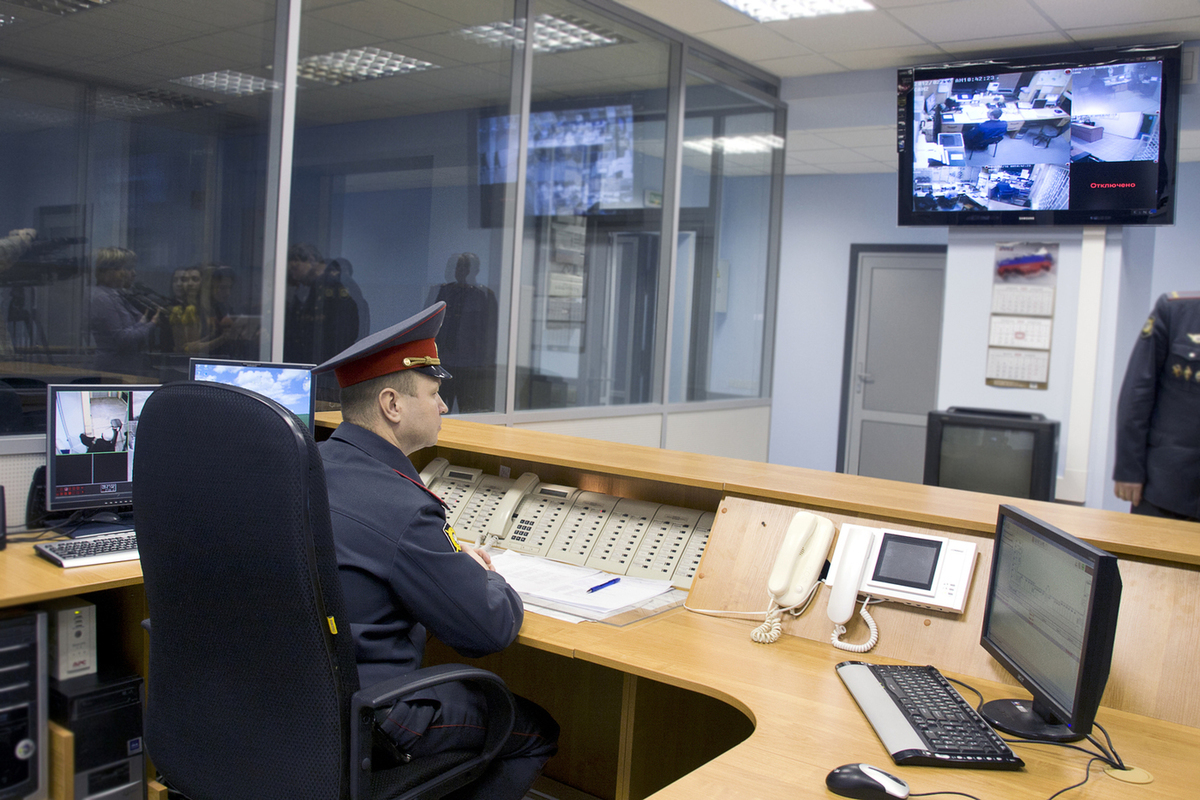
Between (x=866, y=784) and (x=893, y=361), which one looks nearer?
(x=866, y=784)

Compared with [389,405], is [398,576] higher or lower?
lower

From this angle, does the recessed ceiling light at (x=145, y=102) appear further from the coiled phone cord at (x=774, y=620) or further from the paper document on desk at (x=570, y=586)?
the coiled phone cord at (x=774, y=620)

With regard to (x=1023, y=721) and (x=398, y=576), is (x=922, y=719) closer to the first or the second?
(x=1023, y=721)

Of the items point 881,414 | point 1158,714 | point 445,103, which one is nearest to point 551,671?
point 1158,714

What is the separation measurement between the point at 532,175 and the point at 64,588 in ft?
9.46

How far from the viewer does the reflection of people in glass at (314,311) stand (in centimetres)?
337

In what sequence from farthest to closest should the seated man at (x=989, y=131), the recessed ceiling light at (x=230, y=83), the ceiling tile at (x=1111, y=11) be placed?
the seated man at (x=989, y=131) → the ceiling tile at (x=1111, y=11) → the recessed ceiling light at (x=230, y=83)

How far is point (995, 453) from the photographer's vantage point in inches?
179

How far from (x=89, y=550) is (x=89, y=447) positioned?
0.36 meters

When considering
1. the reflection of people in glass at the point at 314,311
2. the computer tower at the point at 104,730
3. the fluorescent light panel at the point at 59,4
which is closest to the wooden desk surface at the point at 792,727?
the computer tower at the point at 104,730

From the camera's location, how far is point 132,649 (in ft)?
7.66

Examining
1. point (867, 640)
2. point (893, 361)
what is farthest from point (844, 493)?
point (893, 361)

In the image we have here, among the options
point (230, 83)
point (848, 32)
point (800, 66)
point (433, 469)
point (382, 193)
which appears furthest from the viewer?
point (800, 66)

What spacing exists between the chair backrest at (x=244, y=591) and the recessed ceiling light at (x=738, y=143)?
14.1 feet
